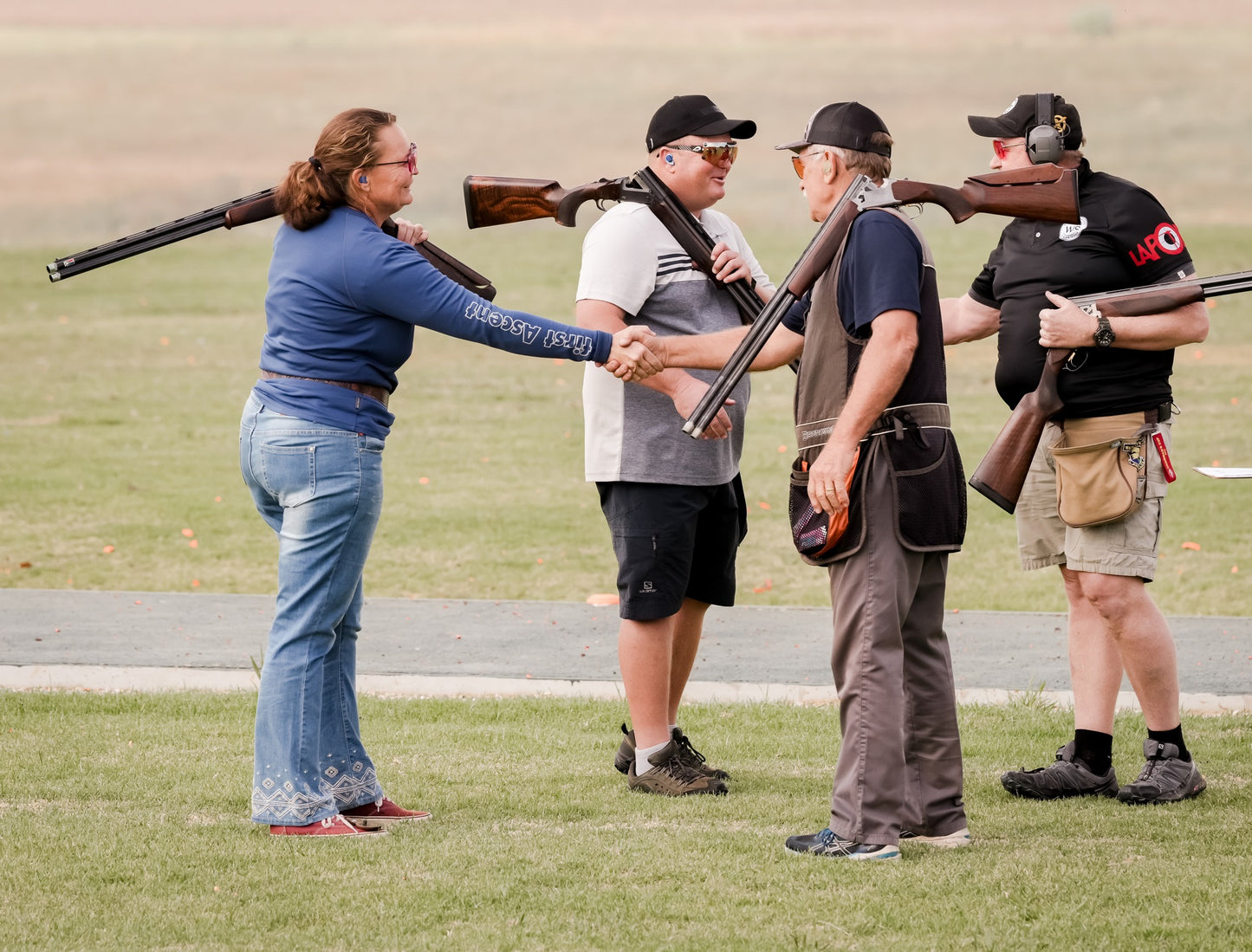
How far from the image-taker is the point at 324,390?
4.91m

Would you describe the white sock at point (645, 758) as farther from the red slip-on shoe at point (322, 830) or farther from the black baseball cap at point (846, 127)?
the black baseball cap at point (846, 127)

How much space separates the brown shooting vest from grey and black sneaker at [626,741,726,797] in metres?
1.18

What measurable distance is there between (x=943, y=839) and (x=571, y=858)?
1149 millimetres

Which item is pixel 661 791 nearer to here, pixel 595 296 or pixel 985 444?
pixel 595 296

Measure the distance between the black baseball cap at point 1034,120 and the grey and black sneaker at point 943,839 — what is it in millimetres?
2461

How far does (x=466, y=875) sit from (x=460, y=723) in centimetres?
208

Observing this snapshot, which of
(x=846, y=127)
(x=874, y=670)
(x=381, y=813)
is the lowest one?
(x=381, y=813)

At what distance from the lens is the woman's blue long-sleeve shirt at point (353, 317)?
4836 millimetres

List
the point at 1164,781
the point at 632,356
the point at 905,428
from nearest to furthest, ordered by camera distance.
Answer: the point at 905,428, the point at 632,356, the point at 1164,781

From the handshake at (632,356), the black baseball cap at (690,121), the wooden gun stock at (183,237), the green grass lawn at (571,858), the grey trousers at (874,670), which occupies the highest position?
the black baseball cap at (690,121)

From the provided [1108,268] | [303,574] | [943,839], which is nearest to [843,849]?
[943,839]

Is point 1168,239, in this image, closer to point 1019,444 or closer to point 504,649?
point 1019,444

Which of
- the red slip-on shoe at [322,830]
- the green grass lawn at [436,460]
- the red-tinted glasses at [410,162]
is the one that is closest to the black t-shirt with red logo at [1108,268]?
the red-tinted glasses at [410,162]

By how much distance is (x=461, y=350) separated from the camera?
23375 mm
